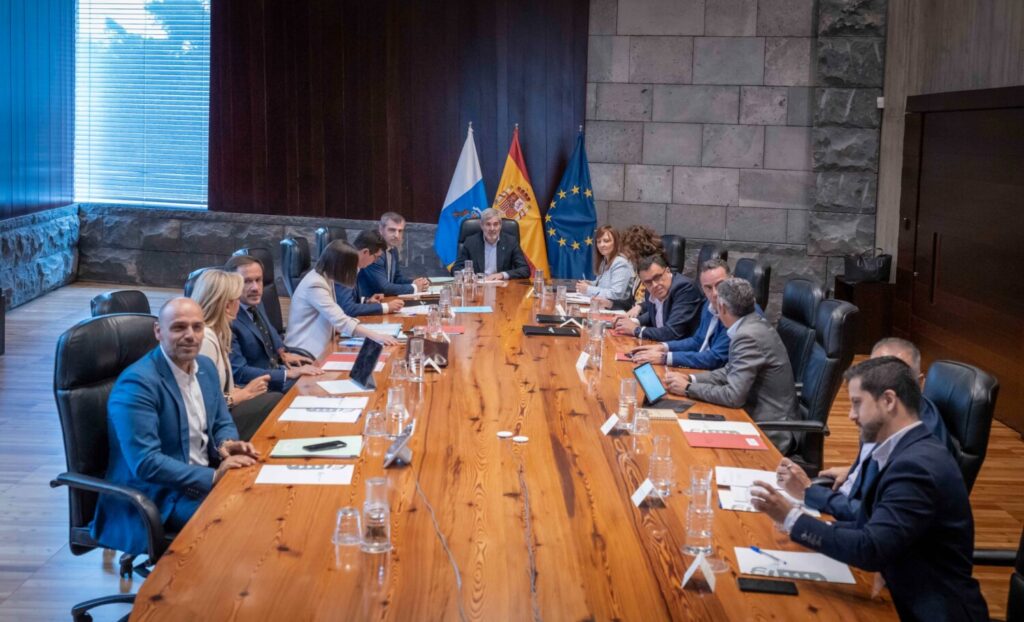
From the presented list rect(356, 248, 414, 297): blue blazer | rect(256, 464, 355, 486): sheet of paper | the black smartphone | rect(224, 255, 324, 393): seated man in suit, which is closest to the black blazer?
rect(356, 248, 414, 297): blue blazer

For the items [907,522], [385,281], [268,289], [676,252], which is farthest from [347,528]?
[676,252]

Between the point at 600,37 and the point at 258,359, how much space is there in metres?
5.72

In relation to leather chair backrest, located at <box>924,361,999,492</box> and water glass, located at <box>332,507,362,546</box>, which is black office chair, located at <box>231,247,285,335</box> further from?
leather chair backrest, located at <box>924,361,999,492</box>

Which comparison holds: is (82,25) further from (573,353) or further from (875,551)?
(875,551)

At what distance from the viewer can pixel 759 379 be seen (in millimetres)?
4918

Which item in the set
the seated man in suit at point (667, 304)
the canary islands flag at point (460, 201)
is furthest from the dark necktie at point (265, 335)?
the canary islands flag at point (460, 201)

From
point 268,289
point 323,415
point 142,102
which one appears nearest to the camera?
point 323,415

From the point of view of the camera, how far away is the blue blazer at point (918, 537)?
115 inches

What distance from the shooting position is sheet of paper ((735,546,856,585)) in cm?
289

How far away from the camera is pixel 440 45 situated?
10.6 metres

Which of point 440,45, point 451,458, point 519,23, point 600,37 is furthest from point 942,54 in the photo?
point 451,458

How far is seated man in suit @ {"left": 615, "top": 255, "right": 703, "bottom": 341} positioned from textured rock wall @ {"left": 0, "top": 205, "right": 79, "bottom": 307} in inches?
228

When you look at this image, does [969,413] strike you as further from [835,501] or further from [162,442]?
[162,442]

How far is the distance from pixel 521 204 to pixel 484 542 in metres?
7.50
